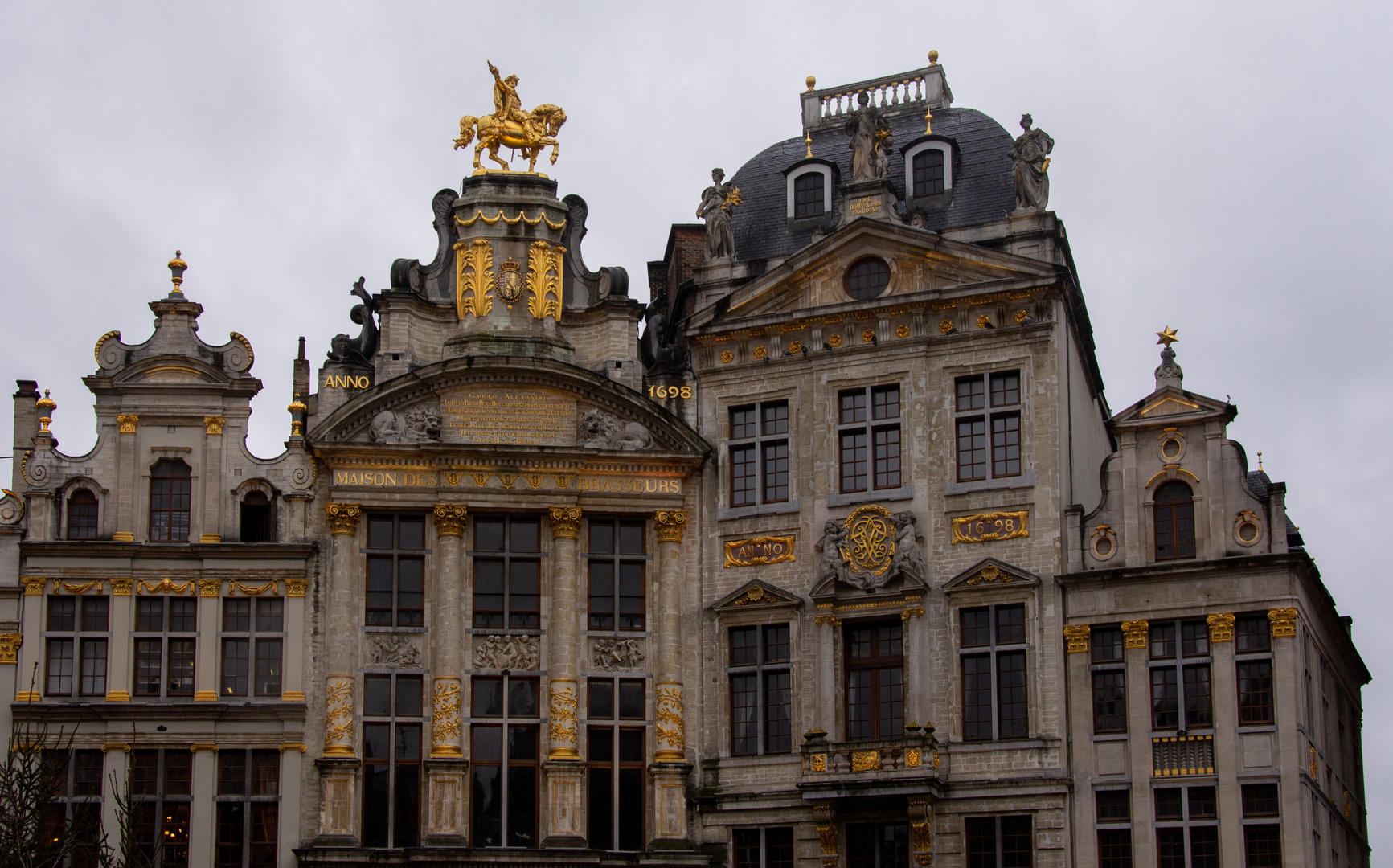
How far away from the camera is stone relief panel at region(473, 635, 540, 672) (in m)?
42.5

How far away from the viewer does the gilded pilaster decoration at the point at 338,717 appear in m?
41.6

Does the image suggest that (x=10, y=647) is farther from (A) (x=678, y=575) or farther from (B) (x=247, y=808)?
(A) (x=678, y=575)

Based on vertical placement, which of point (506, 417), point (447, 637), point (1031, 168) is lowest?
point (447, 637)

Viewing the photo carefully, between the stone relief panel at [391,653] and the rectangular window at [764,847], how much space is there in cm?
668

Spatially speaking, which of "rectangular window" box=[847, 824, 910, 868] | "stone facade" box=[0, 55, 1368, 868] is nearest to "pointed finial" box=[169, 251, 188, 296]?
"stone facade" box=[0, 55, 1368, 868]

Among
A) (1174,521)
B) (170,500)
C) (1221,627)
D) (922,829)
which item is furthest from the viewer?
(170,500)

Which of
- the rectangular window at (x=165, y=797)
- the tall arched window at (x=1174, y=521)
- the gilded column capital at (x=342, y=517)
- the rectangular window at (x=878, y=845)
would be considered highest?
the gilded column capital at (x=342, y=517)

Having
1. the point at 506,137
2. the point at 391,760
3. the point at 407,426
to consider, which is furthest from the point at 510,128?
the point at 391,760

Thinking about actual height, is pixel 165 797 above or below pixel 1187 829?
above

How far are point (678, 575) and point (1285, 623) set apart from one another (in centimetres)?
1108

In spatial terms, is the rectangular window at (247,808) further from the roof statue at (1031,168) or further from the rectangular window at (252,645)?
the roof statue at (1031,168)

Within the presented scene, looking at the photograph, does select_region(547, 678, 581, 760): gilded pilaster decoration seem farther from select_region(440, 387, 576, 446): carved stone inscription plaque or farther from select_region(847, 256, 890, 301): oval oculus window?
select_region(847, 256, 890, 301): oval oculus window

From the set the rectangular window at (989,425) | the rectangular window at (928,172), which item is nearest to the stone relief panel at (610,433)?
the rectangular window at (989,425)

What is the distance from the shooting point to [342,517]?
140ft
